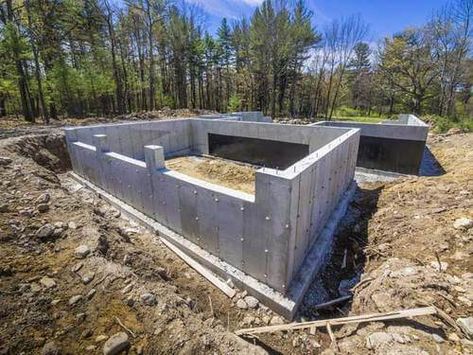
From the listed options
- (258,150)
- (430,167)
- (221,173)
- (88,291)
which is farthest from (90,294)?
(430,167)

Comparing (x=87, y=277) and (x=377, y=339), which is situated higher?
(x=87, y=277)

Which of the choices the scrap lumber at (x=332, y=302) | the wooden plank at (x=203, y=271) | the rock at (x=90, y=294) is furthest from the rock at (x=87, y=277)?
the scrap lumber at (x=332, y=302)

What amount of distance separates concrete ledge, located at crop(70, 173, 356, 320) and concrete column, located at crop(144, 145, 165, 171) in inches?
41.5

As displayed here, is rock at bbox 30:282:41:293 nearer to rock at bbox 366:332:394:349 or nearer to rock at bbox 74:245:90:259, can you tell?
rock at bbox 74:245:90:259

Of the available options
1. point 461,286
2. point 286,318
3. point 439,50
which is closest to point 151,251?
point 286,318

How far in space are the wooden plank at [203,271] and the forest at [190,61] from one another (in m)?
12.9

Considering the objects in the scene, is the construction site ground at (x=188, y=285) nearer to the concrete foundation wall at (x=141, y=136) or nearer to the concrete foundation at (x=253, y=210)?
the concrete foundation at (x=253, y=210)

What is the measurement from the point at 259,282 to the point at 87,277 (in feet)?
6.14

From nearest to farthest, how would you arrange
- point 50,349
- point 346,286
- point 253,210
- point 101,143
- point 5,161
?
1. point 50,349
2. point 253,210
3. point 346,286
4. point 5,161
5. point 101,143

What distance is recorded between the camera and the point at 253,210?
2.74m

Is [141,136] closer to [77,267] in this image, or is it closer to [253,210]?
[77,267]

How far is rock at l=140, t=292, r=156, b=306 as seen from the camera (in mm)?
2078

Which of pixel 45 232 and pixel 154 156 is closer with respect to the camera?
pixel 45 232

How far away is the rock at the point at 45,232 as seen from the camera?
2889 mm
